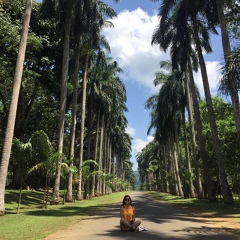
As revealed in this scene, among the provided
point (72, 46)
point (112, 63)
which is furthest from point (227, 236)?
point (112, 63)

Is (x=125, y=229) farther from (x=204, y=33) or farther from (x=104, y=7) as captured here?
(x=104, y=7)

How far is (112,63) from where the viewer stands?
138 feet

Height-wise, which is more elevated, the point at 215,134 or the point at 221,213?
the point at 215,134

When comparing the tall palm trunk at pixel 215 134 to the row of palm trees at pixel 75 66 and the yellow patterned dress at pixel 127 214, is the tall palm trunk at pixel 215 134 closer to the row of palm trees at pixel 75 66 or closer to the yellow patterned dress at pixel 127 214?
the row of palm trees at pixel 75 66

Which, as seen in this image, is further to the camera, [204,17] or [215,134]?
[204,17]

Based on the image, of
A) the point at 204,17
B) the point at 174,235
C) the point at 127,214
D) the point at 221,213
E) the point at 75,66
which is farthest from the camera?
the point at 75,66

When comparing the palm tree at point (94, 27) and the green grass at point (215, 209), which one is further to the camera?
the palm tree at point (94, 27)

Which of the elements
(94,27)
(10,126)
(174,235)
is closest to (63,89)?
(94,27)

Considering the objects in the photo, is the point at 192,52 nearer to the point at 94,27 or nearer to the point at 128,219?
the point at 94,27

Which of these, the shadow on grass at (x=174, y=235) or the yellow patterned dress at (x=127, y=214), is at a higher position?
the yellow patterned dress at (x=127, y=214)

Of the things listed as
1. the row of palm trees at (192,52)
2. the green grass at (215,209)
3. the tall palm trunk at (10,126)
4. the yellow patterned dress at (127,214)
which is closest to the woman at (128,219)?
the yellow patterned dress at (127,214)

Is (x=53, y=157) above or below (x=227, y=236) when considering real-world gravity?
above

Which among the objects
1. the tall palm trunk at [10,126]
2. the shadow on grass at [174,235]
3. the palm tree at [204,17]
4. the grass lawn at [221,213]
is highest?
the palm tree at [204,17]

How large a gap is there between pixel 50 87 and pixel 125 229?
21.2 meters
